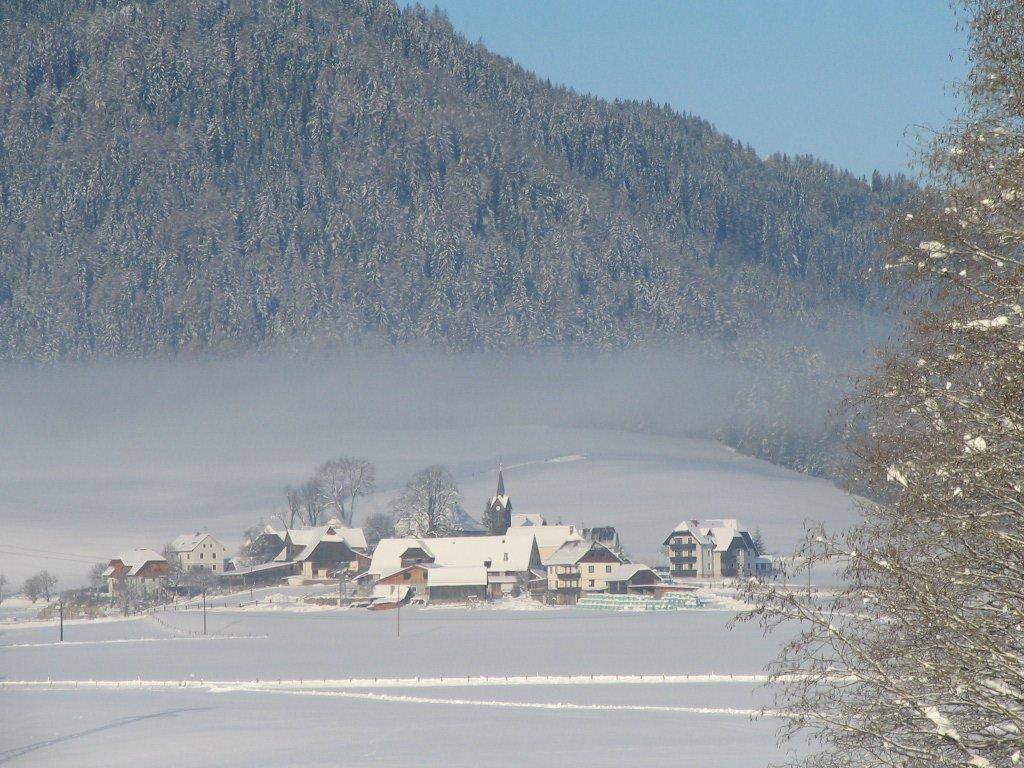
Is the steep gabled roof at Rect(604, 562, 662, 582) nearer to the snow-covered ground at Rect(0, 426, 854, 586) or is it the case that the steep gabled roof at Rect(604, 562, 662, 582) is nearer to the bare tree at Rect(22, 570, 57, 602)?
the snow-covered ground at Rect(0, 426, 854, 586)

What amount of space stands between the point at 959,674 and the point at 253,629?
6014 cm

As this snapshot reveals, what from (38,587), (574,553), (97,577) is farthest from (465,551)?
(38,587)

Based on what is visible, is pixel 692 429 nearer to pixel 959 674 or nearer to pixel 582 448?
pixel 582 448

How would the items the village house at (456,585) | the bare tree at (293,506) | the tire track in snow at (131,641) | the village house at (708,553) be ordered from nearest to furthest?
the tire track in snow at (131,641) < the village house at (456,585) < the village house at (708,553) < the bare tree at (293,506)

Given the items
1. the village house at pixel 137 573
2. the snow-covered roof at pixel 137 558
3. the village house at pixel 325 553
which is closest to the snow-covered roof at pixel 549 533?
the village house at pixel 325 553

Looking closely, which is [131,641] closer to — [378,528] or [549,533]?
[549,533]

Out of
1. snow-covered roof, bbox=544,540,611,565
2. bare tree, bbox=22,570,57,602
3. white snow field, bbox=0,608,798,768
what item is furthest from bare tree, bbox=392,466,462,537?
white snow field, bbox=0,608,798,768

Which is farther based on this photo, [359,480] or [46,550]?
[359,480]

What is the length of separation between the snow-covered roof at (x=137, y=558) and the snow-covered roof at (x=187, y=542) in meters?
3.13

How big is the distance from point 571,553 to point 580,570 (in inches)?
63.7

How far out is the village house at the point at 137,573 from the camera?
9406 centimetres

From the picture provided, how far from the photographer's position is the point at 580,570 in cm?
9044

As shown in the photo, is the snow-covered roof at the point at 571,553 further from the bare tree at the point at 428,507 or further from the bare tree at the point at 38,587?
the bare tree at the point at 38,587

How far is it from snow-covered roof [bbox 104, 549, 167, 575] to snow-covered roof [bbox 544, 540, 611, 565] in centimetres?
2800
